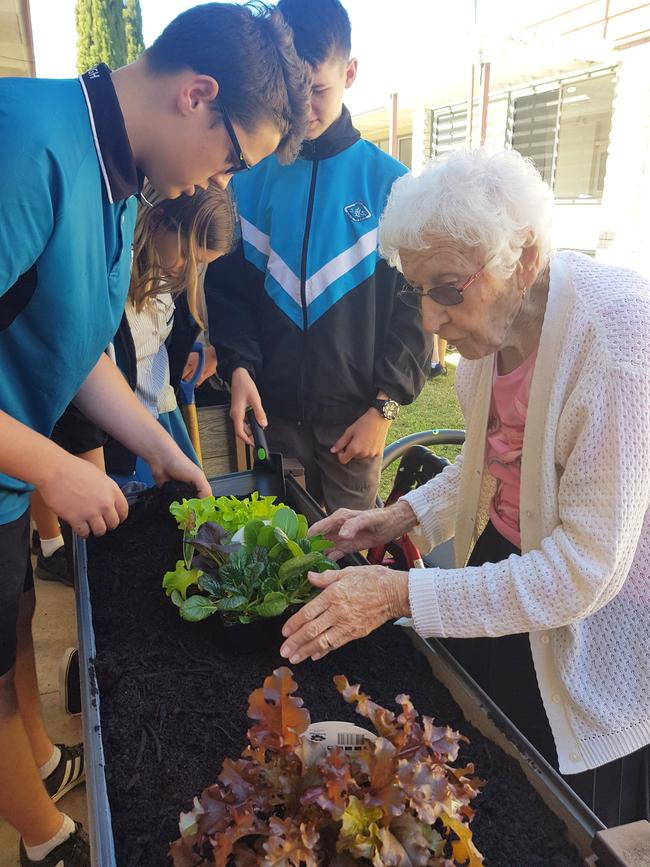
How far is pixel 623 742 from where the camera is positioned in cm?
123

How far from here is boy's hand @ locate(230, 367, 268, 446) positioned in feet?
7.49

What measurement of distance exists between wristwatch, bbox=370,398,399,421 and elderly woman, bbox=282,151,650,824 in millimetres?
1001

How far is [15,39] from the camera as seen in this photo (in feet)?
19.7

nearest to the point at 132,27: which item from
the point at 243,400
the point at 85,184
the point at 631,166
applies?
the point at 631,166

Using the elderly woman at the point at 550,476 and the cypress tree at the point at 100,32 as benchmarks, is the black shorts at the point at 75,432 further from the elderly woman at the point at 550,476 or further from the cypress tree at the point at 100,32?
the cypress tree at the point at 100,32

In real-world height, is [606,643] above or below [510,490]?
below

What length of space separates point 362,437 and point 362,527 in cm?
90

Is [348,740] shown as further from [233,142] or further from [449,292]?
[233,142]

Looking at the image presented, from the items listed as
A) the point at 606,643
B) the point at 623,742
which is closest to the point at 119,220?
the point at 606,643

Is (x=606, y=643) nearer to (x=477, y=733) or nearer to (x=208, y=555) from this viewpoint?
(x=477, y=733)

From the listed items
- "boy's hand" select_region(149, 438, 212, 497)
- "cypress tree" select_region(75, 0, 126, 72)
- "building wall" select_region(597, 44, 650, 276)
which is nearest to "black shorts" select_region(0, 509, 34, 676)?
"boy's hand" select_region(149, 438, 212, 497)

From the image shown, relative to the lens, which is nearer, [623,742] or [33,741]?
[623,742]

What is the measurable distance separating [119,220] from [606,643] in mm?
1406

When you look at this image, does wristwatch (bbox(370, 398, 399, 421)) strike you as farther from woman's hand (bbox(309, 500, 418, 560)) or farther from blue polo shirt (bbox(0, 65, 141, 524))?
blue polo shirt (bbox(0, 65, 141, 524))
